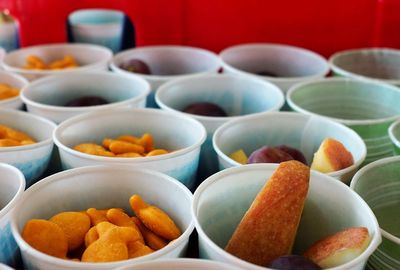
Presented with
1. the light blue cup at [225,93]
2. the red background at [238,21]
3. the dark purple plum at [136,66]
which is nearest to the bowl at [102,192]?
the light blue cup at [225,93]

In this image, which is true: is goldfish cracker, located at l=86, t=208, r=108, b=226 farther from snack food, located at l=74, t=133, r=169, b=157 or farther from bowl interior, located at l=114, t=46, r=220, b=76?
bowl interior, located at l=114, t=46, r=220, b=76

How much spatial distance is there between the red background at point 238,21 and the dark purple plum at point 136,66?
112 millimetres

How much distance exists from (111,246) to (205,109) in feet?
1.16

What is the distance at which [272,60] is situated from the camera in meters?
0.98

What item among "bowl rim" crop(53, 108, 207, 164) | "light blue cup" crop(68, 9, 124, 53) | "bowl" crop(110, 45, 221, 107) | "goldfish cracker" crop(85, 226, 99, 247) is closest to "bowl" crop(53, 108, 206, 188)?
"bowl rim" crop(53, 108, 207, 164)

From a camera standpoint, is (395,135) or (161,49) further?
(161,49)

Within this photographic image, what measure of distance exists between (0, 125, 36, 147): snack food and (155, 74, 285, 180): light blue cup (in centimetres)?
20

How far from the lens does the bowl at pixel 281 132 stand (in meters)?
0.70

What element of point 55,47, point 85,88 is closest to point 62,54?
point 55,47

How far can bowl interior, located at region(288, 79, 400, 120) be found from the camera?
815mm

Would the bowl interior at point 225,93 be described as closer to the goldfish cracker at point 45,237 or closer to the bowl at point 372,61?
the bowl at point 372,61

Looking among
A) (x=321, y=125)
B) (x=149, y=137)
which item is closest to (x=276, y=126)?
(x=321, y=125)

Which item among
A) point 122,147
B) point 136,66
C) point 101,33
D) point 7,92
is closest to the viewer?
point 122,147

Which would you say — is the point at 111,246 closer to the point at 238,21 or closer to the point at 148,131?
the point at 148,131
